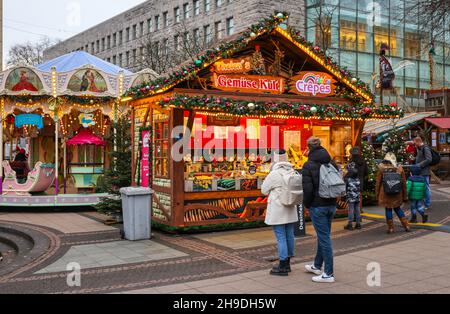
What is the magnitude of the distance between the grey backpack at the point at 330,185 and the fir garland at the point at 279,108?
13.1ft

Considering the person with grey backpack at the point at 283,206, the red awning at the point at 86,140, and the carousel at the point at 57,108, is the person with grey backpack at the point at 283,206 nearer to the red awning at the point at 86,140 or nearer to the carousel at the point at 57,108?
the carousel at the point at 57,108

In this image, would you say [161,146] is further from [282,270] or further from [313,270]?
[313,270]

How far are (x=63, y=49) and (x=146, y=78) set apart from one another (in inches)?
2478

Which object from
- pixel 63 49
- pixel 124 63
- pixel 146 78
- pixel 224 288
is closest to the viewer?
pixel 224 288

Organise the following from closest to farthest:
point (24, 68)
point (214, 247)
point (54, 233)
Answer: point (214, 247) < point (54, 233) < point (24, 68)

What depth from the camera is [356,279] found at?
21.3 ft

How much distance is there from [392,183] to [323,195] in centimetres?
395

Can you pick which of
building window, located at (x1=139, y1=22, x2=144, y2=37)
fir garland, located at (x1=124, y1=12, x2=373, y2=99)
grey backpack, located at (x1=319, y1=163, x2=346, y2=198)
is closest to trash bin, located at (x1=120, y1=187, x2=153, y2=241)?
fir garland, located at (x1=124, y1=12, x2=373, y2=99)

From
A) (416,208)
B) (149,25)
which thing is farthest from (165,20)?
(416,208)

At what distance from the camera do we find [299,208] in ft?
31.5

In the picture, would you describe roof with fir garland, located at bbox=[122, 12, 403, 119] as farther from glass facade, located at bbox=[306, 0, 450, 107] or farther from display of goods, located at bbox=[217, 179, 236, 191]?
glass facade, located at bbox=[306, 0, 450, 107]

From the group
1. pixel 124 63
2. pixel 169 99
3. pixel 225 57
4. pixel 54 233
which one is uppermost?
pixel 124 63

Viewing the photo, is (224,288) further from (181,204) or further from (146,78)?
(146,78)

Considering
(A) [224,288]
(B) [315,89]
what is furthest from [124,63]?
(A) [224,288]
